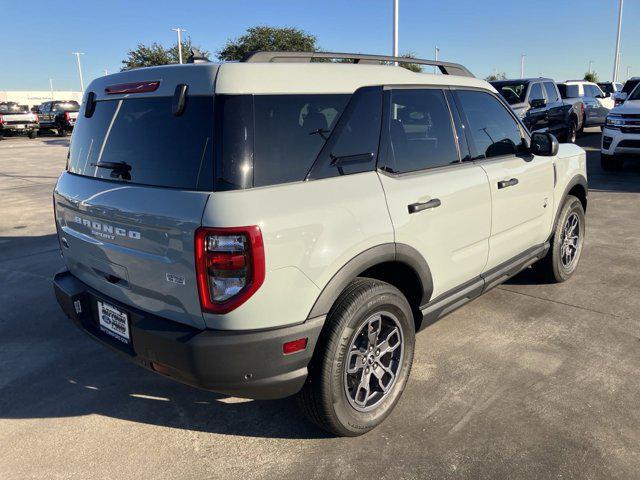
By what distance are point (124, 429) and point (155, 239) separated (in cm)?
125

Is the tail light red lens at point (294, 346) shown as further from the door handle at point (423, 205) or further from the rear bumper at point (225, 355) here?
the door handle at point (423, 205)

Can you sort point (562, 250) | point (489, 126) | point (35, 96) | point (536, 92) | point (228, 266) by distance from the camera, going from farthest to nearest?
point (35, 96) < point (536, 92) < point (562, 250) < point (489, 126) < point (228, 266)

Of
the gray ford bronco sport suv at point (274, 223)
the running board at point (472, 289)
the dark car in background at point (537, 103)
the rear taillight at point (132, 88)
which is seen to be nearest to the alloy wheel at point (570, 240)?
the running board at point (472, 289)

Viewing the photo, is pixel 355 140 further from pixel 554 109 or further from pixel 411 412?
pixel 554 109

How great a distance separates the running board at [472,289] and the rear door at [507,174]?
0.05 m

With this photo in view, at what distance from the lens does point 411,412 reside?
2.96 meters

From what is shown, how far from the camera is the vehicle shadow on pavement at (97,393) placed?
294 cm

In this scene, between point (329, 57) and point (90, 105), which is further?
point (90, 105)

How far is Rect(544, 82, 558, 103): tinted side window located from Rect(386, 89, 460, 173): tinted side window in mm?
11619

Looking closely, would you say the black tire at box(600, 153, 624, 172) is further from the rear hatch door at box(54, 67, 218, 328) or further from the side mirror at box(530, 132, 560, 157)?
the rear hatch door at box(54, 67, 218, 328)

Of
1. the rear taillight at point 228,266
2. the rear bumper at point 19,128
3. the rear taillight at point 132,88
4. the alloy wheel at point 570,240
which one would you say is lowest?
the alloy wheel at point 570,240

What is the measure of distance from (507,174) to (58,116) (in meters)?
30.0

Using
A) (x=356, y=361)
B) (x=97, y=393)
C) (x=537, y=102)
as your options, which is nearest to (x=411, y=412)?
(x=356, y=361)

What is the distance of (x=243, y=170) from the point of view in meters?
2.20
